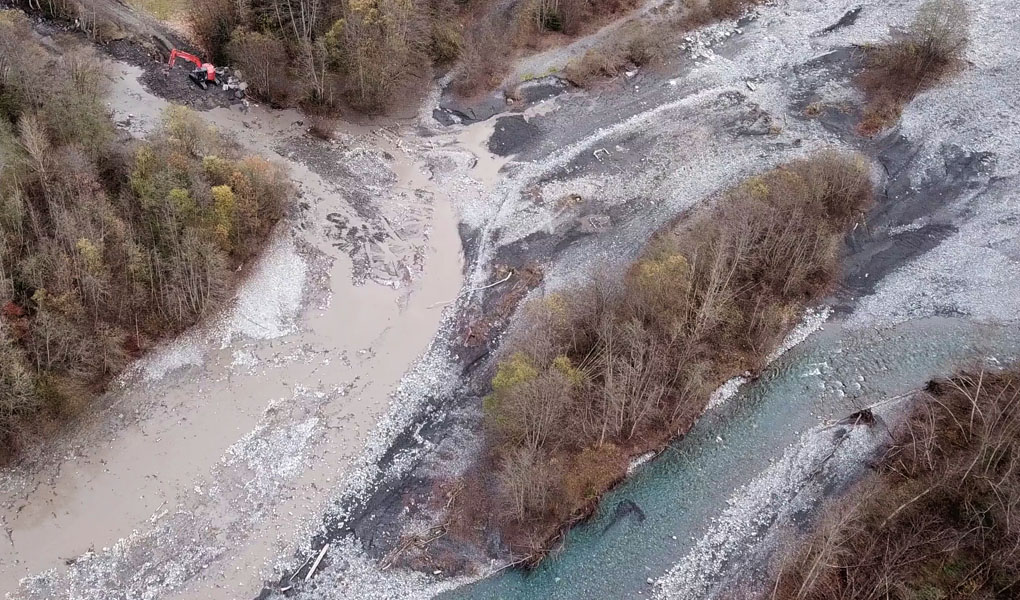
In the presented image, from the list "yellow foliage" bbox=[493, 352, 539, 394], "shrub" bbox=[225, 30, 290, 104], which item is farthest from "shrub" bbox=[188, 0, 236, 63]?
"yellow foliage" bbox=[493, 352, 539, 394]

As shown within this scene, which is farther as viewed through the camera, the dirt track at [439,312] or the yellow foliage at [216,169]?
the yellow foliage at [216,169]

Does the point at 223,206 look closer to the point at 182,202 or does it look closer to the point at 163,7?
the point at 182,202

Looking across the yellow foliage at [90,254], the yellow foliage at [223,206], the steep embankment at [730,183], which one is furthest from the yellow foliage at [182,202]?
the steep embankment at [730,183]

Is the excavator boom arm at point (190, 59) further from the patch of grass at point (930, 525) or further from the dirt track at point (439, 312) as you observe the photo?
the patch of grass at point (930, 525)

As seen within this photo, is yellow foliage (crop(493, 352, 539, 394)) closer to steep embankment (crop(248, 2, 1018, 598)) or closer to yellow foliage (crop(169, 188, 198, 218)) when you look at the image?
steep embankment (crop(248, 2, 1018, 598))

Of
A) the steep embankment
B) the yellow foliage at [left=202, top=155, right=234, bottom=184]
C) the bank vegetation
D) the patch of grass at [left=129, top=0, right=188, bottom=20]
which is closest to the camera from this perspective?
the bank vegetation

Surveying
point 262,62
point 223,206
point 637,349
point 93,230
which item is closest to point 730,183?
point 637,349
